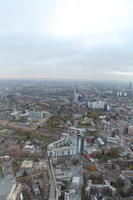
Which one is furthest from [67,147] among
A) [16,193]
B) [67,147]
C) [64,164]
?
[16,193]

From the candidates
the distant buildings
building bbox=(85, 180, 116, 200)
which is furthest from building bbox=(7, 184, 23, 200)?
the distant buildings

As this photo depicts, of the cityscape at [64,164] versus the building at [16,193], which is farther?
the cityscape at [64,164]

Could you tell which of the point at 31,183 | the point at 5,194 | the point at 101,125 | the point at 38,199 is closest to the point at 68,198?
the point at 38,199

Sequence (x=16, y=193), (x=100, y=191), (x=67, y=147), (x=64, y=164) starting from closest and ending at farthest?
(x=16, y=193)
(x=100, y=191)
(x=64, y=164)
(x=67, y=147)

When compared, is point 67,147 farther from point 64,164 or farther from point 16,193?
point 16,193

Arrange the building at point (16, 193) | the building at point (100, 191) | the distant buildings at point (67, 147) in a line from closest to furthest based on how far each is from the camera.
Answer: the building at point (16, 193)
the building at point (100, 191)
the distant buildings at point (67, 147)

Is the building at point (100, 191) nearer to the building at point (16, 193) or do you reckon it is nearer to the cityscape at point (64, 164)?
the cityscape at point (64, 164)

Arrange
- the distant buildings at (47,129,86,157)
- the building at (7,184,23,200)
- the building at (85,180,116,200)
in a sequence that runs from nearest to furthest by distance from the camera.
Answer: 1. the building at (7,184,23,200)
2. the building at (85,180,116,200)
3. the distant buildings at (47,129,86,157)

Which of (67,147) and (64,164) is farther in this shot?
(67,147)

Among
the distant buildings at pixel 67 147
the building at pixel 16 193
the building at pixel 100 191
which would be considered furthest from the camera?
the distant buildings at pixel 67 147

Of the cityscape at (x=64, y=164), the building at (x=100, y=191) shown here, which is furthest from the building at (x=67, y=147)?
the building at (x=100, y=191)

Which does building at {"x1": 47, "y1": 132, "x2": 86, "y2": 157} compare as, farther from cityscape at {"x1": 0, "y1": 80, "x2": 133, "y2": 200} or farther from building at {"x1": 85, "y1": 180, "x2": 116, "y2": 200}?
building at {"x1": 85, "y1": 180, "x2": 116, "y2": 200}
